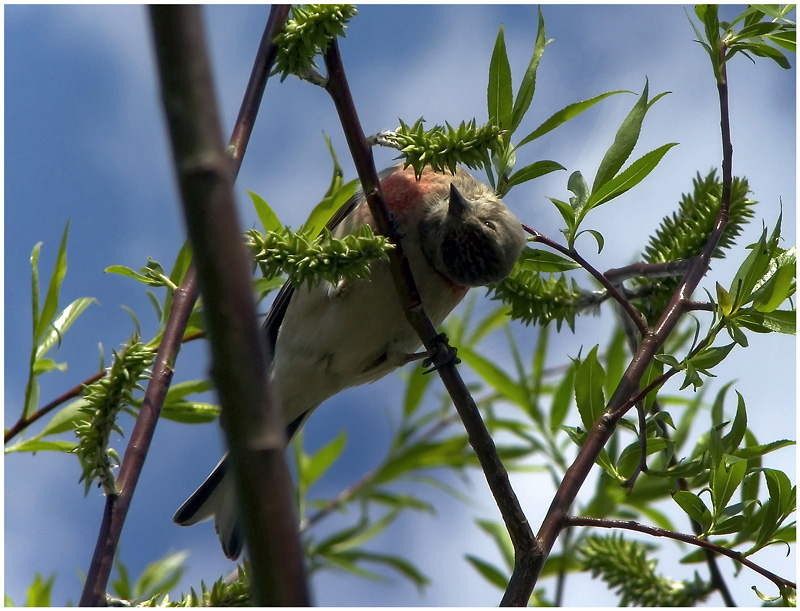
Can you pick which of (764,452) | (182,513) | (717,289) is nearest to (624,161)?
(717,289)

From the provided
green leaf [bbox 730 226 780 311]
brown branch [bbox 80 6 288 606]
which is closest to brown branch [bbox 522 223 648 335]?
green leaf [bbox 730 226 780 311]

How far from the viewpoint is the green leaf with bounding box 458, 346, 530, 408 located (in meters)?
3.96

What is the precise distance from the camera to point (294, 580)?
0.81 m

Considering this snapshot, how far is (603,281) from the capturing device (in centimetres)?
222

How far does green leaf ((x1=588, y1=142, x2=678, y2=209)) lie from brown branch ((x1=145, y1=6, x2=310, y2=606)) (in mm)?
1795

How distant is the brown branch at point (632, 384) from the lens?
204 cm

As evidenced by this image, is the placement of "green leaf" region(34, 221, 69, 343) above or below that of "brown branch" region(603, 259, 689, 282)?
above

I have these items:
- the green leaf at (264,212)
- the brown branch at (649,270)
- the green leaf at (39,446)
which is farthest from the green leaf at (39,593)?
the brown branch at (649,270)

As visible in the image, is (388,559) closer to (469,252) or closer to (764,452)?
(469,252)

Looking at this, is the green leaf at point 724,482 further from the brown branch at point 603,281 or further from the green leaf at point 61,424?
the green leaf at point 61,424

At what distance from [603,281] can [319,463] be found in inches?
103

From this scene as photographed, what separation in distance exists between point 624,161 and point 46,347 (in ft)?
6.13

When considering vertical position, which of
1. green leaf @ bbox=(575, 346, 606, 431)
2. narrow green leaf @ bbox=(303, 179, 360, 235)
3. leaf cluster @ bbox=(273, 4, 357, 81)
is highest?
narrow green leaf @ bbox=(303, 179, 360, 235)

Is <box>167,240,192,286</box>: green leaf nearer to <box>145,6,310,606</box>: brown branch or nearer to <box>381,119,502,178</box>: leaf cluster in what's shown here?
<box>381,119,502,178</box>: leaf cluster
